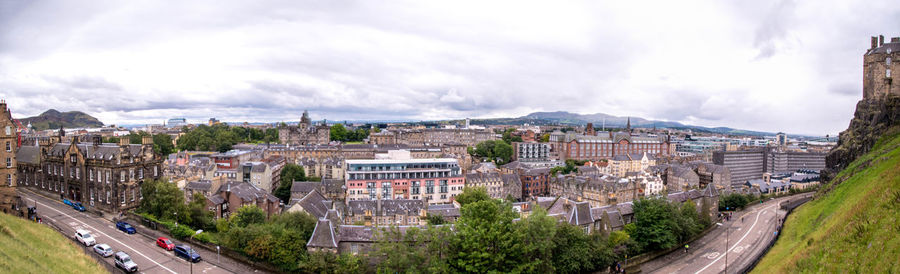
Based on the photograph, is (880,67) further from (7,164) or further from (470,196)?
(7,164)

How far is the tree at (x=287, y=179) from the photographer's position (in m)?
69.3

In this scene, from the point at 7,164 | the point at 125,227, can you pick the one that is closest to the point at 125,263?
the point at 125,227

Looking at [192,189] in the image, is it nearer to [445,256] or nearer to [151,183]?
[151,183]

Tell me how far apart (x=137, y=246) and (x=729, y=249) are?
5621 centimetres

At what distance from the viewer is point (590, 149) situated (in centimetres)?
12006

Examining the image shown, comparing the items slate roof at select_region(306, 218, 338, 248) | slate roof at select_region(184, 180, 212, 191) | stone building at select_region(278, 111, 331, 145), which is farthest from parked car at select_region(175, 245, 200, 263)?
stone building at select_region(278, 111, 331, 145)

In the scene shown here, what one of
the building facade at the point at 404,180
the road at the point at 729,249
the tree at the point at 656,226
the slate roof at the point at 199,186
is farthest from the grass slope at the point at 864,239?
the slate roof at the point at 199,186

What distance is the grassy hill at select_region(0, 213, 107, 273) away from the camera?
16542mm

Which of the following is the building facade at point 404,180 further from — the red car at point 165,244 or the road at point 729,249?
the road at point 729,249

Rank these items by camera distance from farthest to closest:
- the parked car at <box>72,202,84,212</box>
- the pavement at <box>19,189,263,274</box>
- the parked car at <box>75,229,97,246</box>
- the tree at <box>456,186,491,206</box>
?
the tree at <box>456,186,491,206</box>, the parked car at <box>72,202,84,212</box>, the parked car at <box>75,229,97,246</box>, the pavement at <box>19,189,263,274</box>

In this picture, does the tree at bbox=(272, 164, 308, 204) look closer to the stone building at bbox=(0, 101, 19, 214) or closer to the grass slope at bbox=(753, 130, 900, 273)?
the stone building at bbox=(0, 101, 19, 214)

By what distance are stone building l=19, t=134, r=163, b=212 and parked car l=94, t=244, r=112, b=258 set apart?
492 inches

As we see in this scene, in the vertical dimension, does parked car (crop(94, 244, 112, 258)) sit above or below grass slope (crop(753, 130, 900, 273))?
below

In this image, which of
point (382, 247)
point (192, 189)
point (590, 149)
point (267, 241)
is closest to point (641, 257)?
point (382, 247)
